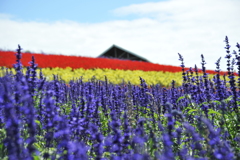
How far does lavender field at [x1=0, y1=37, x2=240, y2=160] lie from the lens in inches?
104

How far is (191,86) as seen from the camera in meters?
6.47

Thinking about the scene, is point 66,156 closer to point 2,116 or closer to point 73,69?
point 2,116

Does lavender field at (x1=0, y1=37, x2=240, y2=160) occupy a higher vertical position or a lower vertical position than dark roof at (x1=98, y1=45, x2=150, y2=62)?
lower

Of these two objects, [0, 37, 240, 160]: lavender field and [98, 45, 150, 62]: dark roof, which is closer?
[0, 37, 240, 160]: lavender field

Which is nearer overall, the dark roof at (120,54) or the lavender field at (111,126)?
the lavender field at (111,126)

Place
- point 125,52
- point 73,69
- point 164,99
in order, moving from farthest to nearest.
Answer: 1. point 125,52
2. point 73,69
3. point 164,99

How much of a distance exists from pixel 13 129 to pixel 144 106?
14.8ft

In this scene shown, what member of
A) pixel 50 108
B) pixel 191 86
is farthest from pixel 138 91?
pixel 50 108

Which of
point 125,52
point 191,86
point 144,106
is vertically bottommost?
point 144,106

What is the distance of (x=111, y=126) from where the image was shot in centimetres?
331

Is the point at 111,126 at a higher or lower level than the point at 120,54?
lower

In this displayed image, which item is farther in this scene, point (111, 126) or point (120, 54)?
point (120, 54)

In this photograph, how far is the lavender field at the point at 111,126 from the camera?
2631 millimetres

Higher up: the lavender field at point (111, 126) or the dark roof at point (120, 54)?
the dark roof at point (120, 54)
